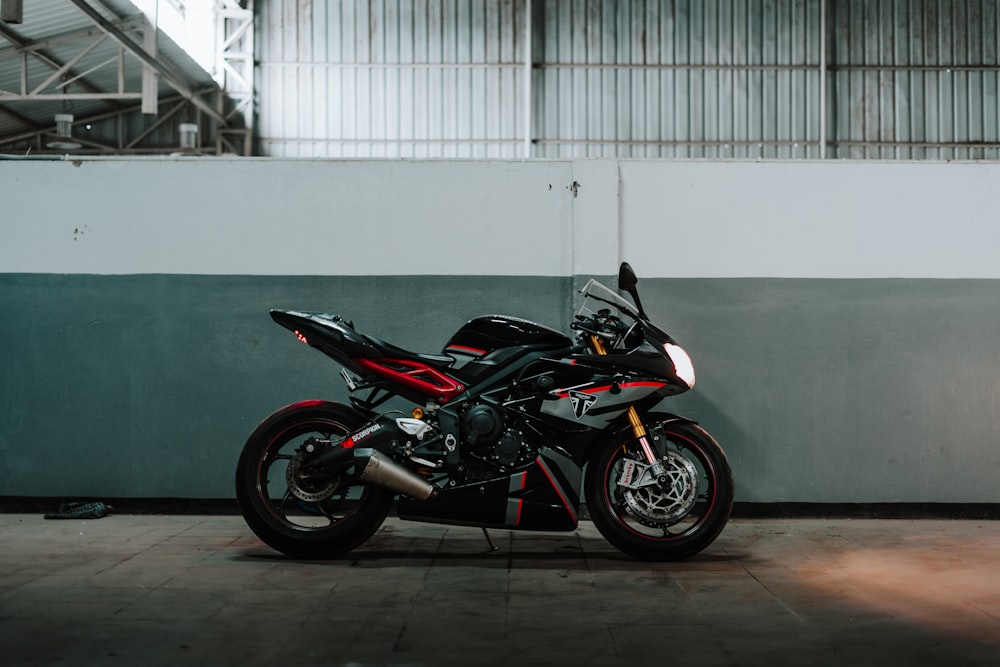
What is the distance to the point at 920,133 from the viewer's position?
1540cm

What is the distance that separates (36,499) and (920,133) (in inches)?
551

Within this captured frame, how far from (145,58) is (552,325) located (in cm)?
914

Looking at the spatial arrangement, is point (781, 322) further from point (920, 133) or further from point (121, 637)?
point (920, 133)

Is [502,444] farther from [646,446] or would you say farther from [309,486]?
Answer: [309,486]

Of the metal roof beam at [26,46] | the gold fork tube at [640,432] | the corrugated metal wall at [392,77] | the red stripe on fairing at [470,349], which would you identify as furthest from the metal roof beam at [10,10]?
the corrugated metal wall at [392,77]

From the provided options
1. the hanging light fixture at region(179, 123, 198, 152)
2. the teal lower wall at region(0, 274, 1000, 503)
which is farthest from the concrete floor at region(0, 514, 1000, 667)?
the hanging light fixture at region(179, 123, 198, 152)

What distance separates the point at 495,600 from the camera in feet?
12.6

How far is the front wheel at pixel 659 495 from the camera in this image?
15.1 ft

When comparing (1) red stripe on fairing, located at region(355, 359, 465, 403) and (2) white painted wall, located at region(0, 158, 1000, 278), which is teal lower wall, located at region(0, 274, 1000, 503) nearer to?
(2) white painted wall, located at region(0, 158, 1000, 278)

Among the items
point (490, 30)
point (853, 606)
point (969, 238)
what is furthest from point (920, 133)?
point (853, 606)

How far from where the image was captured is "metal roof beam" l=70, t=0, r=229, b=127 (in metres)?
11.7

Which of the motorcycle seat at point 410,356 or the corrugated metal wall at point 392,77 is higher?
the corrugated metal wall at point 392,77

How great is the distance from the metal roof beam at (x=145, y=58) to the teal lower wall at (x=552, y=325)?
7094 millimetres

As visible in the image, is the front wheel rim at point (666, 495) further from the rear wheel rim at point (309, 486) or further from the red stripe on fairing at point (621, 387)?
the rear wheel rim at point (309, 486)
